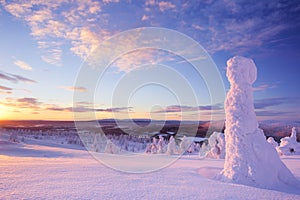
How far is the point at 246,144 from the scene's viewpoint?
8453 millimetres

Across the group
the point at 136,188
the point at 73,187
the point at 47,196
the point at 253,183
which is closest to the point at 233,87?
the point at 253,183

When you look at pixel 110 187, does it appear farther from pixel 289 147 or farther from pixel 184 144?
pixel 184 144

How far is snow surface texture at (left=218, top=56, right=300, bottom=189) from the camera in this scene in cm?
794

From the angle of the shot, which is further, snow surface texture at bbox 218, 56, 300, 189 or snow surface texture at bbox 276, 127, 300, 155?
snow surface texture at bbox 276, 127, 300, 155

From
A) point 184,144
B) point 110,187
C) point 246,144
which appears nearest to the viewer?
point 110,187

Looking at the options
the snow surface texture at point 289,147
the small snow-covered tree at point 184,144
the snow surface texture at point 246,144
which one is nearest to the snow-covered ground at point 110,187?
the snow surface texture at point 246,144

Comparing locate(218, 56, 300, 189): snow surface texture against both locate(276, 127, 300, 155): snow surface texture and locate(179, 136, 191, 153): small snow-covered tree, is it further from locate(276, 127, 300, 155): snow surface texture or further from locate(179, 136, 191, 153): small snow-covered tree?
locate(179, 136, 191, 153): small snow-covered tree

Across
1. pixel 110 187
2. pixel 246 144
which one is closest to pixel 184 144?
pixel 246 144

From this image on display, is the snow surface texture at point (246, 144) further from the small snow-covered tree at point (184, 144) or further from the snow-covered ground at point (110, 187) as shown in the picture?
the small snow-covered tree at point (184, 144)

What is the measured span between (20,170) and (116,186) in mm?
4214

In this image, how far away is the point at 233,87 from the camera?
928 centimetres

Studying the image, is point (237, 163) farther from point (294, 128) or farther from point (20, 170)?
point (294, 128)

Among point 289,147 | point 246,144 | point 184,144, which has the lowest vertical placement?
point 184,144

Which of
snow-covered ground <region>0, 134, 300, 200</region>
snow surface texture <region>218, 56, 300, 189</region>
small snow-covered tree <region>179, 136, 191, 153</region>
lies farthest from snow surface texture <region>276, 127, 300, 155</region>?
snow-covered ground <region>0, 134, 300, 200</region>
